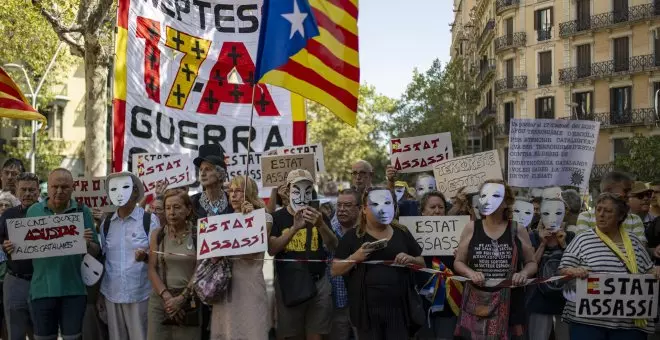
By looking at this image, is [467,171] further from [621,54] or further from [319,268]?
[621,54]

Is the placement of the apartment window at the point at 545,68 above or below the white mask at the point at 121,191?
above

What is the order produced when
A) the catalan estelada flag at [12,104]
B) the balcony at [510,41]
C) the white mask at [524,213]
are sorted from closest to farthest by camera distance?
the white mask at [524,213], the catalan estelada flag at [12,104], the balcony at [510,41]

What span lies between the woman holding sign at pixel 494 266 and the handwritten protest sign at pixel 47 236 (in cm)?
312

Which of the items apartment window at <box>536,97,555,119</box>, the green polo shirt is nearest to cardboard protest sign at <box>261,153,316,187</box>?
the green polo shirt

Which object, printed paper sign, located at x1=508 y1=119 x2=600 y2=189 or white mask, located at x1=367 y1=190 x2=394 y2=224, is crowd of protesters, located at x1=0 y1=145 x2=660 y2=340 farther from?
printed paper sign, located at x1=508 y1=119 x2=600 y2=189

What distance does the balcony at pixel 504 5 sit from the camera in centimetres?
5812

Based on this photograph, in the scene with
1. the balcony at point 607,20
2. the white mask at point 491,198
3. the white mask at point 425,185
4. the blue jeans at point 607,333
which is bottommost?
the blue jeans at point 607,333

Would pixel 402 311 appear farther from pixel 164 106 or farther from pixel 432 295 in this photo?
pixel 164 106

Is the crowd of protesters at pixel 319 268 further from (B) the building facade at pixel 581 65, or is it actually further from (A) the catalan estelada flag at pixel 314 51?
(B) the building facade at pixel 581 65

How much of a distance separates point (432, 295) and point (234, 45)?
4180 mm

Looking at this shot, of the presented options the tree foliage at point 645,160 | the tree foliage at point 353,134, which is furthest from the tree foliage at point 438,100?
the tree foliage at point 645,160

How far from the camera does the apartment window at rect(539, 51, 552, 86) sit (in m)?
55.9

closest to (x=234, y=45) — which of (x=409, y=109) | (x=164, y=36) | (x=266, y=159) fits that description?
(x=164, y=36)

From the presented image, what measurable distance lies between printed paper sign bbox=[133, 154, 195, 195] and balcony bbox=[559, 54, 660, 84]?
42.7m
